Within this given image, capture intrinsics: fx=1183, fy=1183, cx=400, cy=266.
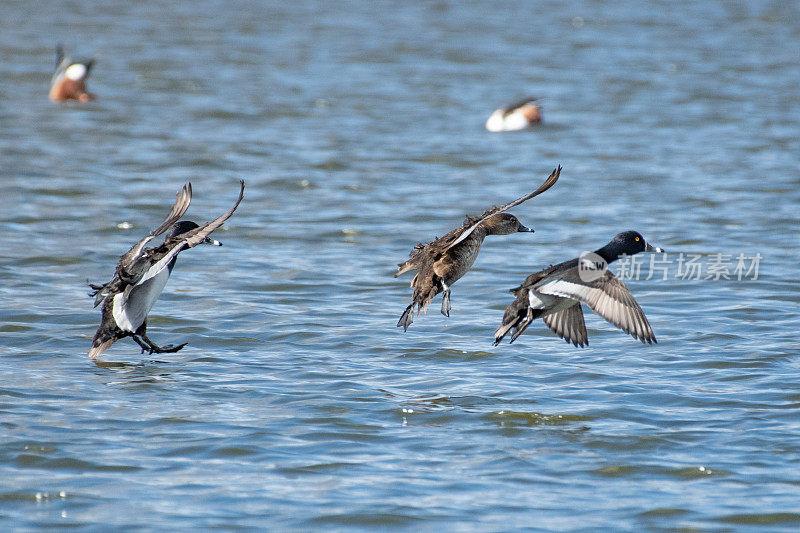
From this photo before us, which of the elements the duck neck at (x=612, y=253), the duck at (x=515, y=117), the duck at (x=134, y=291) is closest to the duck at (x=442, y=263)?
the duck neck at (x=612, y=253)

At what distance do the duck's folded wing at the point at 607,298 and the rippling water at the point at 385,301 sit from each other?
0.46m

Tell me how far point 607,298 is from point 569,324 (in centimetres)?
71

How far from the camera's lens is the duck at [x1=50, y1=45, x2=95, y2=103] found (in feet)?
61.7

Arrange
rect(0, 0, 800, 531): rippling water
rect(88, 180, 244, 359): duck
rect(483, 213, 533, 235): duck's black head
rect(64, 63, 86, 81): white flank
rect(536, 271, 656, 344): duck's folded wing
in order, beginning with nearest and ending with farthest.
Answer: rect(0, 0, 800, 531): rippling water, rect(536, 271, 656, 344): duck's folded wing, rect(88, 180, 244, 359): duck, rect(483, 213, 533, 235): duck's black head, rect(64, 63, 86, 81): white flank

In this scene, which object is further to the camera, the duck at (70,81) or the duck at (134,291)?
the duck at (70,81)

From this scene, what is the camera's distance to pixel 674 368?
829 cm

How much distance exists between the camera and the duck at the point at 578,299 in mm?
7695

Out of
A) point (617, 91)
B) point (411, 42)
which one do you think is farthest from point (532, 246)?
point (411, 42)

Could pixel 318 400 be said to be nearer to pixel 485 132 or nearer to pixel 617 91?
pixel 485 132

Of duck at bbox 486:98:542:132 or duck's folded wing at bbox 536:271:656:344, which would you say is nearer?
duck's folded wing at bbox 536:271:656:344

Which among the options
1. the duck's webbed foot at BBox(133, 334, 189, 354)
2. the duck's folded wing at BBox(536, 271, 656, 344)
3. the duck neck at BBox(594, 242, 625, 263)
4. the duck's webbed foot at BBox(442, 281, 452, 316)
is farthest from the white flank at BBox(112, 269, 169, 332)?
the duck neck at BBox(594, 242, 625, 263)

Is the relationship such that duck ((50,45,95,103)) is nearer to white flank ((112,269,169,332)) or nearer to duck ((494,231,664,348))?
white flank ((112,269,169,332))

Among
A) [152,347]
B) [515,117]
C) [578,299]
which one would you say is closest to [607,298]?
[578,299]

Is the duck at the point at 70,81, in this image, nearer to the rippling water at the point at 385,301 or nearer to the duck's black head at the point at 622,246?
the rippling water at the point at 385,301
